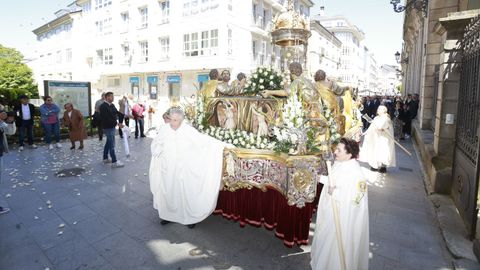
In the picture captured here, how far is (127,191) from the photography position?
6637mm

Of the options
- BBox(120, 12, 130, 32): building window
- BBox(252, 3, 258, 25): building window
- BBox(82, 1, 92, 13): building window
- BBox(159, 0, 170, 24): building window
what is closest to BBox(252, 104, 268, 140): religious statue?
BBox(252, 3, 258, 25): building window

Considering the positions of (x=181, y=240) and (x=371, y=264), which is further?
(x=181, y=240)

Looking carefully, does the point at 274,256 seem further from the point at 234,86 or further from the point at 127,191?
the point at 127,191

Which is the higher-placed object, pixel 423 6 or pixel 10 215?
pixel 423 6

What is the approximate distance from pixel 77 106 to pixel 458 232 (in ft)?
47.0

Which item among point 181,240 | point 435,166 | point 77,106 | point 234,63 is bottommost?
point 181,240

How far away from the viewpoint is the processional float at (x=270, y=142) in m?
4.30

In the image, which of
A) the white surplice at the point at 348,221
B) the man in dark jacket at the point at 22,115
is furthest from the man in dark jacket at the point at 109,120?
the white surplice at the point at 348,221

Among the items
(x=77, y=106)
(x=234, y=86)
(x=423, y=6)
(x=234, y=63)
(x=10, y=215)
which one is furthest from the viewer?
(x=234, y=63)

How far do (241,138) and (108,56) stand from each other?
3460 centimetres

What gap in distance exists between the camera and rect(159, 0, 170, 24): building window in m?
28.8

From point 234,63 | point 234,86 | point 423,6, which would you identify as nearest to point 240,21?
point 234,63

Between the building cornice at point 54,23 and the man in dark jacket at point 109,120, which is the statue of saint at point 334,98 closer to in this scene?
the man in dark jacket at point 109,120

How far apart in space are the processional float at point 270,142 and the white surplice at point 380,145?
9.68 ft
